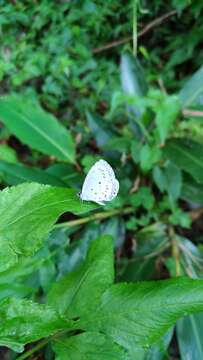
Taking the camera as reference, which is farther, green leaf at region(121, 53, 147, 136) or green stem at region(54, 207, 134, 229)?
green leaf at region(121, 53, 147, 136)

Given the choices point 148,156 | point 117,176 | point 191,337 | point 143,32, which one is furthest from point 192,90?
point 191,337

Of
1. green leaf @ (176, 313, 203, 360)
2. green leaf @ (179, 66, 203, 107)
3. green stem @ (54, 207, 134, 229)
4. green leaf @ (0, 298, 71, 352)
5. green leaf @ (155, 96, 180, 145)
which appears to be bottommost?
green leaf @ (0, 298, 71, 352)

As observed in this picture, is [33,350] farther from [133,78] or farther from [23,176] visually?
[133,78]

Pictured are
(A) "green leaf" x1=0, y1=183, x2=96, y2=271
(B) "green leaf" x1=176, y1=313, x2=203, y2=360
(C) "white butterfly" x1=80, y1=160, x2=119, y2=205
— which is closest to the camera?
(A) "green leaf" x1=0, y1=183, x2=96, y2=271

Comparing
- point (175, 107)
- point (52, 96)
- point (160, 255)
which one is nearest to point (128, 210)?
point (160, 255)

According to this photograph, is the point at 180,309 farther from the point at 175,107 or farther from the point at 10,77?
the point at 10,77

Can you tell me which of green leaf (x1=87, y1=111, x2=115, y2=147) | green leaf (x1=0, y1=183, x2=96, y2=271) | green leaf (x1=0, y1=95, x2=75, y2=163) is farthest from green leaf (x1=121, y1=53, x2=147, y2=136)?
green leaf (x1=0, y1=183, x2=96, y2=271)

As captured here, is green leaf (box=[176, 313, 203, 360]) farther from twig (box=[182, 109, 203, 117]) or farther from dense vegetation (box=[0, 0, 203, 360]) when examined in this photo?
twig (box=[182, 109, 203, 117])

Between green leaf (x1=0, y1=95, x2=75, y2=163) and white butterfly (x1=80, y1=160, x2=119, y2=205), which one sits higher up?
green leaf (x1=0, y1=95, x2=75, y2=163)
